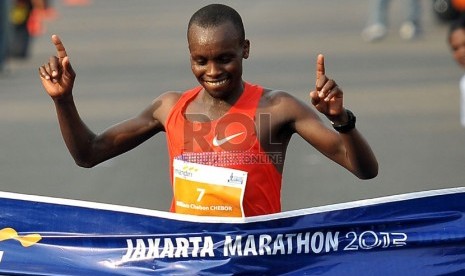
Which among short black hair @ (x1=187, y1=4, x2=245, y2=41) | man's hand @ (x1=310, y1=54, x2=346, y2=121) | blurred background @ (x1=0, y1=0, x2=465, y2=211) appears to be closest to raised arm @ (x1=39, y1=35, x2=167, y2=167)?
short black hair @ (x1=187, y1=4, x2=245, y2=41)

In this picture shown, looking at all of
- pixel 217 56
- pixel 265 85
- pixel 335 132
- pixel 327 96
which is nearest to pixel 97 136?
pixel 217 56

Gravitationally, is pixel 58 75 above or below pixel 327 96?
above

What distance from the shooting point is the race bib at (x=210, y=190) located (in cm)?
482

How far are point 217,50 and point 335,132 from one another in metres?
0.53

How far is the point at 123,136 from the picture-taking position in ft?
16.9

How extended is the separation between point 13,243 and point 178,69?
1229cm

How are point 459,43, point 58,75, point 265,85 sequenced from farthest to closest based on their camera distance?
point 265,85 → point 459,43 → point 58,75

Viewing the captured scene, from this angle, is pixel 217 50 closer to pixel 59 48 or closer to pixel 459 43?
pixel 59 48

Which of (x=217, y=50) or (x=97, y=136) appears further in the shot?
(x=97, y=136)

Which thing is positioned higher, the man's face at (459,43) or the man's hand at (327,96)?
the man's face at (459,43)

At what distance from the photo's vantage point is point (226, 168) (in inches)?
191

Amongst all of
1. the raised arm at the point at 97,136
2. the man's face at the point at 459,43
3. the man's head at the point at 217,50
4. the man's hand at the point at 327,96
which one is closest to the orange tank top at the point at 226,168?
the man's head at the point at 217,50

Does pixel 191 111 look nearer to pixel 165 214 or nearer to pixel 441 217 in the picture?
pixel 165 214

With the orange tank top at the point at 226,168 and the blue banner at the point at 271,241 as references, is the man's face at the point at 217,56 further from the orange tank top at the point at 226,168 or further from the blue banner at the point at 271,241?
the blue banner at the point at 271,241
